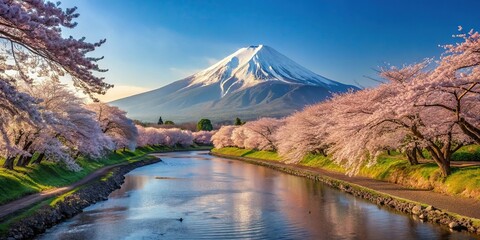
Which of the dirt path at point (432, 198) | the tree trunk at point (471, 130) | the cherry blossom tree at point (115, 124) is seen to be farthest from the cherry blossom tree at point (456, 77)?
the cherry blossom tree at point (115, 124)

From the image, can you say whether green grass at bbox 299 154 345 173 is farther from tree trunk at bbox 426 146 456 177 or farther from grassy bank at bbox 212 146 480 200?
tree trunk at bbox 426 146 456 177

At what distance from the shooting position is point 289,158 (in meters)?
48.2

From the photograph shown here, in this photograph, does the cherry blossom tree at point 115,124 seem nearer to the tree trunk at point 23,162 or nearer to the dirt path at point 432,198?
the tree trunk at point 23,162

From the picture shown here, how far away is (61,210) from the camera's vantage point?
1914 cm

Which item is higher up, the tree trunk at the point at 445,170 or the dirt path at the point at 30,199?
the tree trunk at the point at 445,170

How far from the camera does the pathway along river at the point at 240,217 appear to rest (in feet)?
51.7

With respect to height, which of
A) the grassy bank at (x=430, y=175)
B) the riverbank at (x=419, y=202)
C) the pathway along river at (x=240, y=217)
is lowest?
the pathway along river at (x=240, y=217)

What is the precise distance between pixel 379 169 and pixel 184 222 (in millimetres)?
17391

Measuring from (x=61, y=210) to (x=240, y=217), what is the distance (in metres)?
8.16

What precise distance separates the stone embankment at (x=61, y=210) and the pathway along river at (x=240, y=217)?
17.2 inches

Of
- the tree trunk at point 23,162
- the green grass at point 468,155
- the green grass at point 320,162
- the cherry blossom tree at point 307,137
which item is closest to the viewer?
the tree trunk at point 23,162

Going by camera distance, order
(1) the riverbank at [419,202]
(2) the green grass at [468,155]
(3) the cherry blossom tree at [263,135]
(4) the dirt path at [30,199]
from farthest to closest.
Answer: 1. (3) the cherry blossom tree at [263,135]
2. (2) the green grass at [468,155]
3. (4) the dirt path at [30,199]
4. (1) the riverbank at [419,202]

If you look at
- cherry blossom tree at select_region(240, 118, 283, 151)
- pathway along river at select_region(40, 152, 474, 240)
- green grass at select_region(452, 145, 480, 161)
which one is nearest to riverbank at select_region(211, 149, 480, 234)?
pathway along river at select_region(40, 152, 474, 240)

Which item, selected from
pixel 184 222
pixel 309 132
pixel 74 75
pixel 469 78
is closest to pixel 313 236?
pixel 184 222
